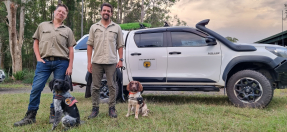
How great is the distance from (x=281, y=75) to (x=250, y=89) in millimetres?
A: 704

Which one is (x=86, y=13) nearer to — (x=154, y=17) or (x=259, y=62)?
(x=154, y=17)

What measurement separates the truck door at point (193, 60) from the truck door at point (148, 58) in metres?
0.17

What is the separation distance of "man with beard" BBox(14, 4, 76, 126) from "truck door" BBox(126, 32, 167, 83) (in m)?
1.75

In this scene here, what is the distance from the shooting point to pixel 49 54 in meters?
3.29

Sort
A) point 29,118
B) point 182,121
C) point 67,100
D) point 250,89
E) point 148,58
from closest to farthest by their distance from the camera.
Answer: point 67,100
point 182,121
point 29,118
point 250,89
point 148,58

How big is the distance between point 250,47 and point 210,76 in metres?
1.01

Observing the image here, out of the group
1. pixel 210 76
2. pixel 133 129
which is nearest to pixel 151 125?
pixel 133 129

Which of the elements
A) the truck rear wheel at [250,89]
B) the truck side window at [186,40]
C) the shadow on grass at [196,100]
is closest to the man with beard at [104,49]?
the truck side window at [186,40]

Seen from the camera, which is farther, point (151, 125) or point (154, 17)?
point (154, 17)

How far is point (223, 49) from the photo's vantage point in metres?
4.51

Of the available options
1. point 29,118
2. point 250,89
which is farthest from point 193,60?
point 29,118

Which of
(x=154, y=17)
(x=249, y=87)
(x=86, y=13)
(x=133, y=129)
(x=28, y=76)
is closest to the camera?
(x=133, y=129)

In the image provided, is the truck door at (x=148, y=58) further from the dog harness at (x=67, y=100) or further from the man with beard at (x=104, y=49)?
the dog harness at (x=67, y=100)

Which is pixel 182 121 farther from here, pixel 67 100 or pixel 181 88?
pixel 67 100
